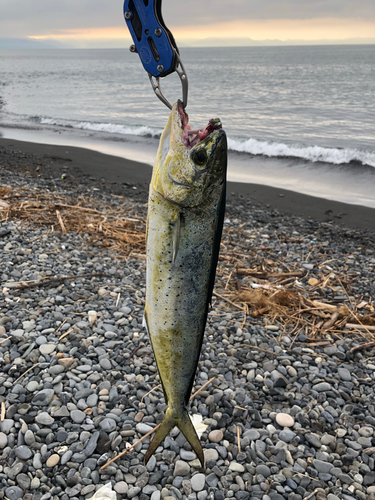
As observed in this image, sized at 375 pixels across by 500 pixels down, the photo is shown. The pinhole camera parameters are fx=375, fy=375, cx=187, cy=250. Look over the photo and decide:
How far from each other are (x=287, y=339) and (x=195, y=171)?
3.73m

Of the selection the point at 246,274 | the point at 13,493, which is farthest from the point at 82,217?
the point at 13,493

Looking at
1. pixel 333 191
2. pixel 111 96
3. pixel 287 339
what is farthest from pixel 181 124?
pixel 111 96

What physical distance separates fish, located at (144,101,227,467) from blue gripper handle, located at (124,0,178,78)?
0.23 metres

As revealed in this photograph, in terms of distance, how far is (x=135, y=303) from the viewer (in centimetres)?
550

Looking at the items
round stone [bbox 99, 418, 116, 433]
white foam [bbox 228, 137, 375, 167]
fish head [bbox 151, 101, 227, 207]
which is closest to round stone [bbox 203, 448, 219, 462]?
round stone [bbox 99, 418, 116, 433]

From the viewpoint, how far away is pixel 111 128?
2330cm

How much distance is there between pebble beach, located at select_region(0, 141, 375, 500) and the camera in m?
3.15

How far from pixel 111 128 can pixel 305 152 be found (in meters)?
12.0

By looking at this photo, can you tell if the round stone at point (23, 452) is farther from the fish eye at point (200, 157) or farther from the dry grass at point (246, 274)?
the dry grass at point (246, 274)

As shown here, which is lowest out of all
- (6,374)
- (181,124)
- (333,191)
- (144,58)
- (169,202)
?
(6,374)

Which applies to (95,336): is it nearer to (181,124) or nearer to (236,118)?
(181,124)

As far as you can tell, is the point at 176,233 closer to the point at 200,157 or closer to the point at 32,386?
the point at 200,157

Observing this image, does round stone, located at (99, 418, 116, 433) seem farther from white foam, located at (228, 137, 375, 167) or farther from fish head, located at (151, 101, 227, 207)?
white foam, located at (228, 137, 375, 167)

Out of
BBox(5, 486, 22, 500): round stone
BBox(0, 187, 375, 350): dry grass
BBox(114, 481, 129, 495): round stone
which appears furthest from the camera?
BBox(0, 187, 375, 350): dry grass
